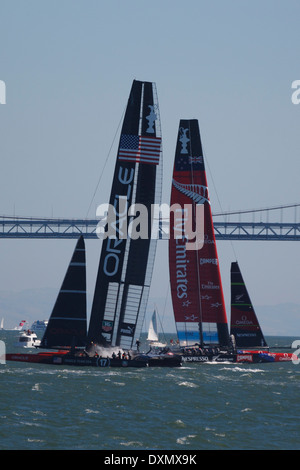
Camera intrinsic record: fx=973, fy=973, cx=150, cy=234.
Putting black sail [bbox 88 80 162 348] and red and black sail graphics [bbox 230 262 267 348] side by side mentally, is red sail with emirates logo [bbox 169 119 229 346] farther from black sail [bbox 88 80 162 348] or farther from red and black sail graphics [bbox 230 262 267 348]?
black sail [bbox 88 80 162 348]

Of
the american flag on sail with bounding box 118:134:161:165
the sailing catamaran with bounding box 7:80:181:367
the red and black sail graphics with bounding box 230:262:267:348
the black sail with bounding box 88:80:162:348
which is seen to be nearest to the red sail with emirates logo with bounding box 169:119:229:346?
the red and black sail graphics with bounding box 230:262:267:348

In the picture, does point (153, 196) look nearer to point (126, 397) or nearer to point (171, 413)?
point (126, 397)

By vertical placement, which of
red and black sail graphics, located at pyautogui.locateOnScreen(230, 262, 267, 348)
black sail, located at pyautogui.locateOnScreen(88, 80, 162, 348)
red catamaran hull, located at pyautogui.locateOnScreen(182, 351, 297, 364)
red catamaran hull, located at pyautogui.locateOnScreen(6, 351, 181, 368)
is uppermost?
black sail, located at pyautogui.locateOnScreen(88, 80, 162, 348)

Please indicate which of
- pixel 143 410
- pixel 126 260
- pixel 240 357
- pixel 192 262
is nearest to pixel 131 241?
pixel 126 260

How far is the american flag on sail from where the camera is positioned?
24422 mm

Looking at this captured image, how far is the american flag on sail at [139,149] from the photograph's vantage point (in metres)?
24.4

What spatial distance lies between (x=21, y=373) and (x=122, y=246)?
13.1ft

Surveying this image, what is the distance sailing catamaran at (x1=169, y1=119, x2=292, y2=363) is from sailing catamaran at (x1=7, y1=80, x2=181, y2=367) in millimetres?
3198

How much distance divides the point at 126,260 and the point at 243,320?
7.79m

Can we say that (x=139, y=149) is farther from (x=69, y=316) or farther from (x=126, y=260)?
(x=69, y=316)

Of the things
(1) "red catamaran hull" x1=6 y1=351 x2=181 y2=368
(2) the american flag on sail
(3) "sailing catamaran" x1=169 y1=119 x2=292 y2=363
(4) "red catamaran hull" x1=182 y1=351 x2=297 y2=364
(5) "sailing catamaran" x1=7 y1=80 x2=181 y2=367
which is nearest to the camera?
(1) "red catamaran hull" x1=6 y1=351 x2=181 y2=368

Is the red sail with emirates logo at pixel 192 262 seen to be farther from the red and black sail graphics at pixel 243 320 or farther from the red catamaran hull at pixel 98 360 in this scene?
the red catamaran hull at pixel 98 360
